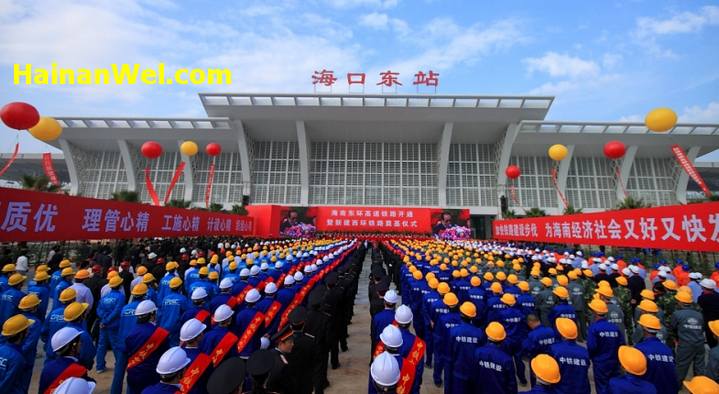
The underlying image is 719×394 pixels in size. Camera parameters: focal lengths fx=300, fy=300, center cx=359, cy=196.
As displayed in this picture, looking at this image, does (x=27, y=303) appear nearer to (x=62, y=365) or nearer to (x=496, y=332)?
(x=62, y=365)

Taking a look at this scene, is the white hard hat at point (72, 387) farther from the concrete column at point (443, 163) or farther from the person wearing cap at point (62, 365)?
the concrete column at point (443, 163)

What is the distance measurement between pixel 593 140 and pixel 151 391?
1347 inches

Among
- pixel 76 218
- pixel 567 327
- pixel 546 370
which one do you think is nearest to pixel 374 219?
pixel 76 218

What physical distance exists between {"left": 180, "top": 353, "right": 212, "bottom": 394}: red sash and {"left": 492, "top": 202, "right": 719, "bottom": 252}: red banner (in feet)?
32.6

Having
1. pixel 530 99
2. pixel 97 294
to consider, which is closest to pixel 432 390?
pixel 97 294

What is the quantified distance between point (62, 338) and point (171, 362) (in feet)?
3.98

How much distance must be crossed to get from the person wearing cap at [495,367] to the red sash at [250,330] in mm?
2514

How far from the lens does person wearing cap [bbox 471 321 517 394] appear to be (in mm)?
2768

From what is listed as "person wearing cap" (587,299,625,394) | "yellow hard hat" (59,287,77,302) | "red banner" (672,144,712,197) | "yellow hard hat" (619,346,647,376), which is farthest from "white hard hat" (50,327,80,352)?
"red banner" (672,144,712,197)

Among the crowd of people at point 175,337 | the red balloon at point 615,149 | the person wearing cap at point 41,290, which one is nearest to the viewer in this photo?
the crowd of people at point 175,337

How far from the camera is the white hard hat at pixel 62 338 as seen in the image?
244cm

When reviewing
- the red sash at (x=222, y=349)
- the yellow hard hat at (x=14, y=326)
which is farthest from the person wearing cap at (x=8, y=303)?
the red sash at (x=222, y=349)

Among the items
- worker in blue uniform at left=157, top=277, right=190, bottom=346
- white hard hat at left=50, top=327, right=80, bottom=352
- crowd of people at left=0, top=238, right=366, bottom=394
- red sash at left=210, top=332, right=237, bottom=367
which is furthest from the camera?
worker in blue uniform at left=157, top=277, right=190, bottom=346

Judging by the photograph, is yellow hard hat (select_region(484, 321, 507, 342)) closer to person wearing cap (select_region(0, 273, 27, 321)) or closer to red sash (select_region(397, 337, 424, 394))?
red sash (select_region(397, 337, 424, 394))
